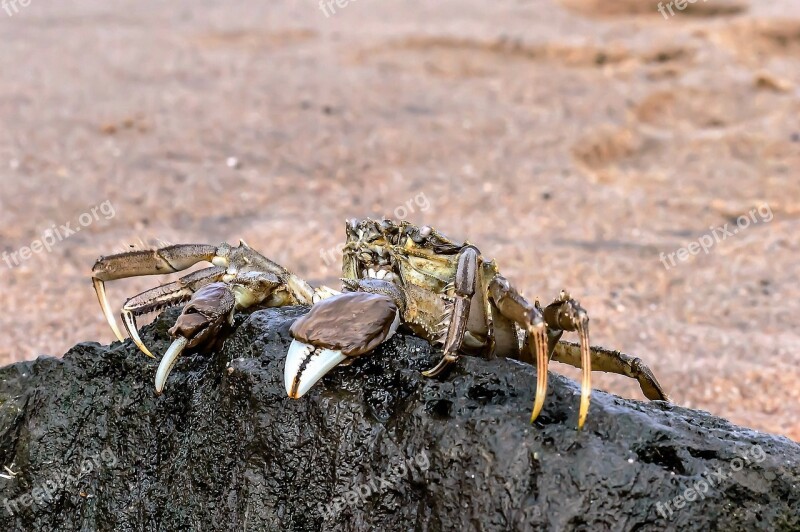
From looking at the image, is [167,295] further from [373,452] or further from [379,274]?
[373,452]

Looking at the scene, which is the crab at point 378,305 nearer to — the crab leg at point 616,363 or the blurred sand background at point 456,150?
the crab leg at point 616,363

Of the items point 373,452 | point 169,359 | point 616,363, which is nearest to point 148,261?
point 169,359

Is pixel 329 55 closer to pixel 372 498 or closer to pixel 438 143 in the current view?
pixel 438 143

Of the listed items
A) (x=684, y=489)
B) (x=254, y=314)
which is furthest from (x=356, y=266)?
(x=684, y=489)

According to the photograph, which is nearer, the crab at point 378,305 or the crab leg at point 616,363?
the crab at point 378,305

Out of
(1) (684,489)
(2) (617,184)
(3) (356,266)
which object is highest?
(3) (356,266)

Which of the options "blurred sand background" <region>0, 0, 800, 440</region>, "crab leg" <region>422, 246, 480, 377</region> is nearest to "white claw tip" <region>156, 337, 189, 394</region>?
"crab leg" <region>422, 246, 480, 377</region>

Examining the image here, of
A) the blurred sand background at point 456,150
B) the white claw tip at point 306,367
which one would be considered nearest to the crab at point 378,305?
the white claw tip at point 306,367
